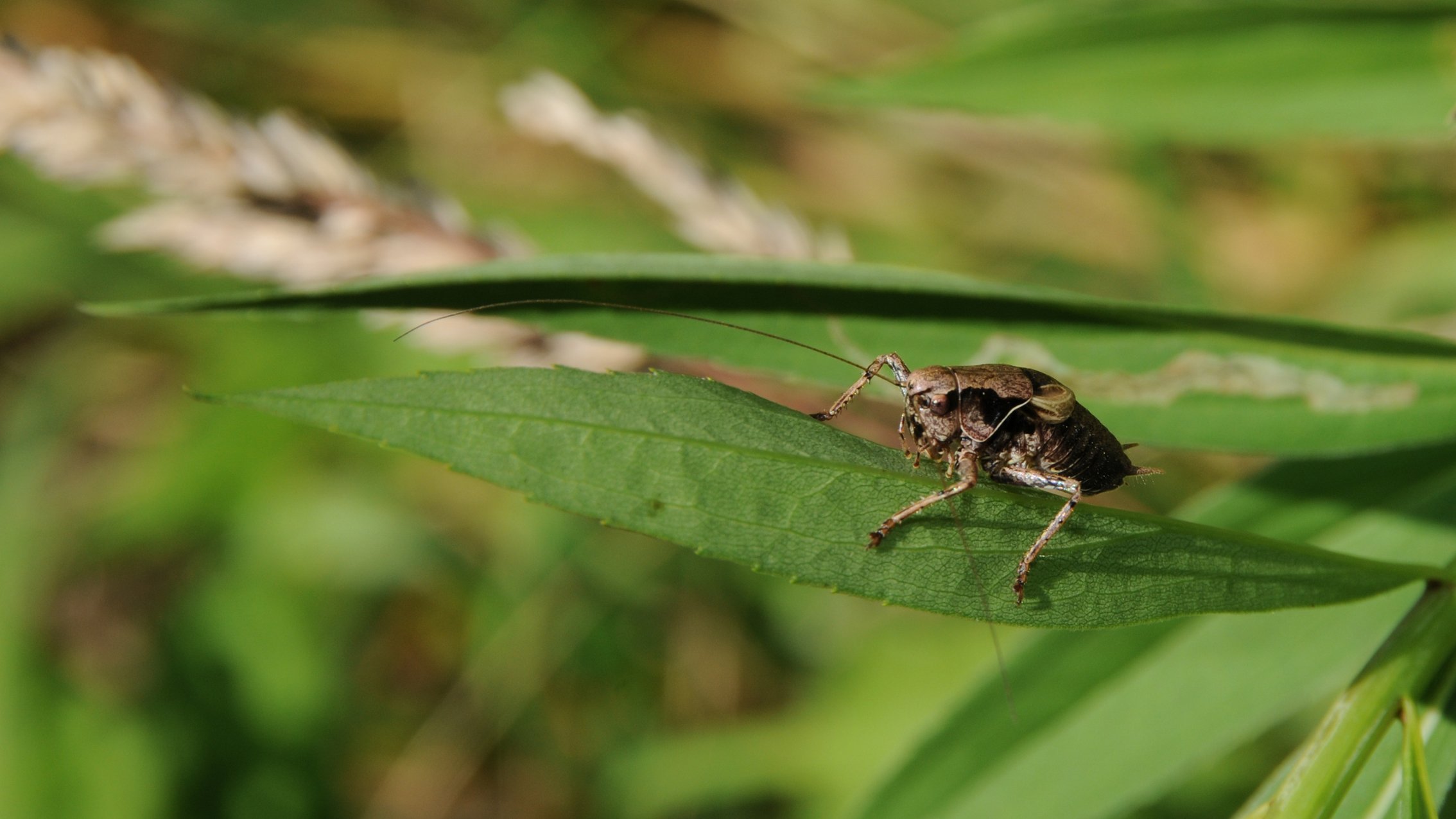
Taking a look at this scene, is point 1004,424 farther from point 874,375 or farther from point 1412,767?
point 1412,767

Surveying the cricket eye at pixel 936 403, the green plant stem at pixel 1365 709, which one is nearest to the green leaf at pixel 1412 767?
the green plant stem at pixel 1365 709

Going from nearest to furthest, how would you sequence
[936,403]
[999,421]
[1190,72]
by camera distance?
[936,403] → [999,421] → [1190,72]

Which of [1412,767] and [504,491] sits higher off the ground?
[1412,767]

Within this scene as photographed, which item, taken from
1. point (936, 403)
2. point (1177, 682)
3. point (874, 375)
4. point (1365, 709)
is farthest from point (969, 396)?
point (1365, 709)

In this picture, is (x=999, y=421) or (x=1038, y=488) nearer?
(x=1038, y=488)

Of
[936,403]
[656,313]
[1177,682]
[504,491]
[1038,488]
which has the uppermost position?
[656,313]

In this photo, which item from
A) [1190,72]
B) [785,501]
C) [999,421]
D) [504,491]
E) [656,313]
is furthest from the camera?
[504,491]

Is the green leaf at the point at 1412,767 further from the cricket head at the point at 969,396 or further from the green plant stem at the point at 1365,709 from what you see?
the cricket head at the point at 969,396
